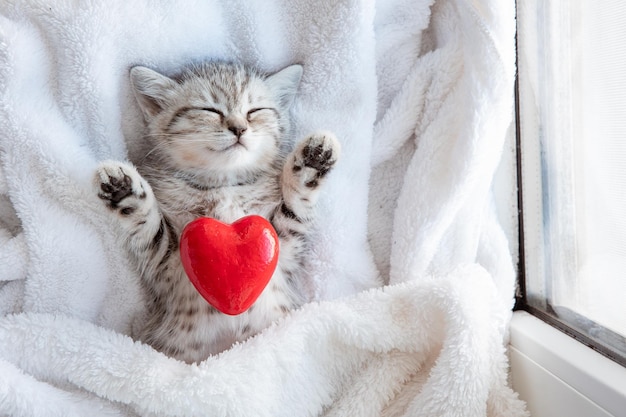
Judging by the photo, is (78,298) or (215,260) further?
(78,298)

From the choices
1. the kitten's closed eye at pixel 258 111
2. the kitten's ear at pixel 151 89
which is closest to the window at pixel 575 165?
the kitten's closed eye at pixel 258 111

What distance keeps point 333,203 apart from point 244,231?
25 centimetres

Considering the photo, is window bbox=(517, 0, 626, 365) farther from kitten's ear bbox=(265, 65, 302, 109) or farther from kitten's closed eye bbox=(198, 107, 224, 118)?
kitten's closed eye bbox=(198, 107, 224, 118)

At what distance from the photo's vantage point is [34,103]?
3.10 feet

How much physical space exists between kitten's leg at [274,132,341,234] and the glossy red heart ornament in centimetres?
14

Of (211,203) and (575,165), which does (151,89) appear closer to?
(211,203)

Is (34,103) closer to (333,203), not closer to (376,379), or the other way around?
(333,203)

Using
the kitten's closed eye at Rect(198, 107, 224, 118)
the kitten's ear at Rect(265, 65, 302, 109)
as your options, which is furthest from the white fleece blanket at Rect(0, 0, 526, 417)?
the kitten's closed eye at Rect(198, 107, 224, 118)

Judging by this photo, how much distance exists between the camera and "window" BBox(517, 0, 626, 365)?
808mm

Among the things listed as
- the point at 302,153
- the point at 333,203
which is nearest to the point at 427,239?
the point at 333,203

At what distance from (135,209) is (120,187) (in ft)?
0.17

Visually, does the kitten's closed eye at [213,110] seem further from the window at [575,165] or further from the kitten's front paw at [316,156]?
the window at [575,165]

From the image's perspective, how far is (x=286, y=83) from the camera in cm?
104

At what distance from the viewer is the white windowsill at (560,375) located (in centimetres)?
72
